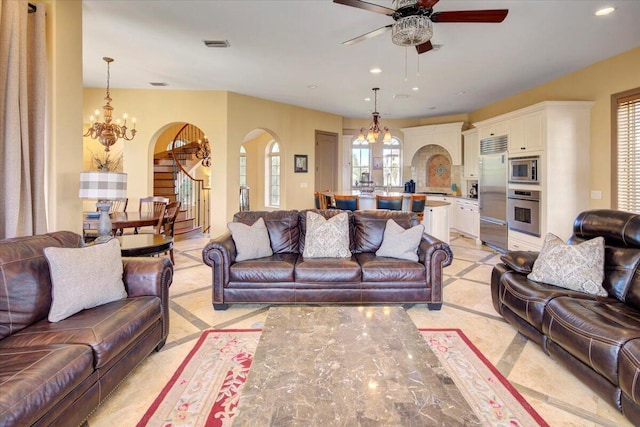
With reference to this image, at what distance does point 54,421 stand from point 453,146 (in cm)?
871

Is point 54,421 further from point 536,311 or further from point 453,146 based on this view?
point 453,146

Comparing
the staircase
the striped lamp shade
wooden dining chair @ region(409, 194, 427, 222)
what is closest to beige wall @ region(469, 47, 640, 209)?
wooden dining chair @ region(409, 194, 427, 222)

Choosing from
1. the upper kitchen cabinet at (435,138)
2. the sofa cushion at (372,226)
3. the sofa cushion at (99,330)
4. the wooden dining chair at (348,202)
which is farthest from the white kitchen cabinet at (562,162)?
the sofa cushion at (99,330)

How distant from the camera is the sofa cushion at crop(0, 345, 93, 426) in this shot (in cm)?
133

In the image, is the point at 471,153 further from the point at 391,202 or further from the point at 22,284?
the point at 22,284

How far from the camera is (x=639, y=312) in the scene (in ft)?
7.54

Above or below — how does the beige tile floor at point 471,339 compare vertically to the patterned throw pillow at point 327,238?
below

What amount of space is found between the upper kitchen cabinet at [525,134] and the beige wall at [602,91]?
0.61 m

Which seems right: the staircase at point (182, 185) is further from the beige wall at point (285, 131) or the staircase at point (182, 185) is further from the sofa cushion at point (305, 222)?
the sofa cushion at point (305, 222)

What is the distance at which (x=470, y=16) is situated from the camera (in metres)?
2.64

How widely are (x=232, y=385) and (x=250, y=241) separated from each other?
Answer: 1.64 metres

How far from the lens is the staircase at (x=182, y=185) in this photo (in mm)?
7852

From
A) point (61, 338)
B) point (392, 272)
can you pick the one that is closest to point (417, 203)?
point (392, 272)

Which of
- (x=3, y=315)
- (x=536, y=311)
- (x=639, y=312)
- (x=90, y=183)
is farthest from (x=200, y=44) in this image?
(x=639, y=312)
